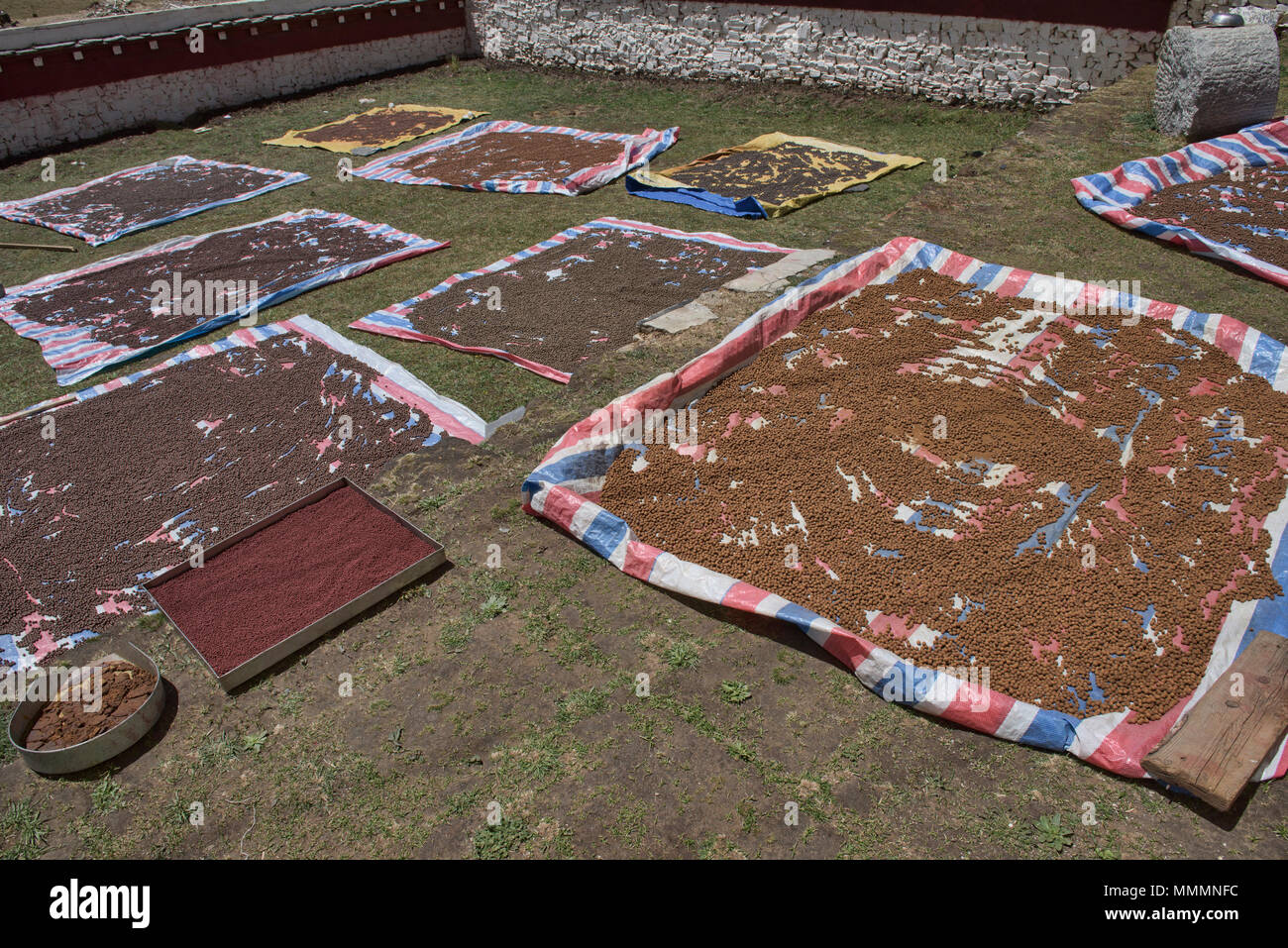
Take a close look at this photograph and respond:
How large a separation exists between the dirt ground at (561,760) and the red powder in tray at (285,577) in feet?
0.44

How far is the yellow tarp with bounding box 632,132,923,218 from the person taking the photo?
7.50m

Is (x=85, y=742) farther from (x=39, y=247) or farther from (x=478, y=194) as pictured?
(x=478, y=194)

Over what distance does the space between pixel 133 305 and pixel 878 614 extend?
625 centimetres

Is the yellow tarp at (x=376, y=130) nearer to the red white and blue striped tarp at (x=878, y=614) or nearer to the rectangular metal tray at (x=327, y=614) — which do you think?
the red white and blue striped tarp at (x=878, y=614)

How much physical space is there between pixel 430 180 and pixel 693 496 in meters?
6.24

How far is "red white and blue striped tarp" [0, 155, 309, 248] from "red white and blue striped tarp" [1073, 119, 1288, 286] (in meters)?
8.09

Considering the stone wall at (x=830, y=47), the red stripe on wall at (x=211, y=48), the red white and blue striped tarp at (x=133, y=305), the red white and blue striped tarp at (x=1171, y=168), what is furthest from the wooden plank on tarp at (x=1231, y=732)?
A: the red stripe on wall at (x=211, y=48)

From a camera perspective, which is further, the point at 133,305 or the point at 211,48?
the point at 211,48

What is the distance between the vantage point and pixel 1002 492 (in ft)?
12.4

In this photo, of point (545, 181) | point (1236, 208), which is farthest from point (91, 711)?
point (1236, 208)

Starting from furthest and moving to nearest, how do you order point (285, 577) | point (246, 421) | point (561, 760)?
point (246, 421)
point (285, 577)
point (561, 760)

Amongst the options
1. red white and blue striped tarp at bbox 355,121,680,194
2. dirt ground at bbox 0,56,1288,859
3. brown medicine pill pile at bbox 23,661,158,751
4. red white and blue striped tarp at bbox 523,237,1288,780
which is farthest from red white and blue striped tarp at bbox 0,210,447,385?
red white and blue striped tarp at bbox 523,237,1288,780

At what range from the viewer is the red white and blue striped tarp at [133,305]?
568 centimetres
